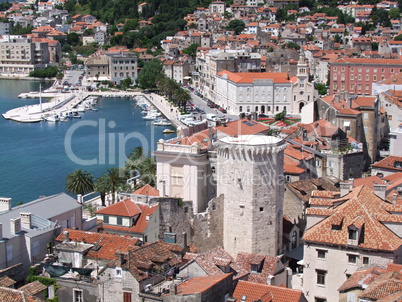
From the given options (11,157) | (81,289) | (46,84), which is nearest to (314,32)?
(46,84)

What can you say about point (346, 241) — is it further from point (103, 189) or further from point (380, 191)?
point (103, 189)

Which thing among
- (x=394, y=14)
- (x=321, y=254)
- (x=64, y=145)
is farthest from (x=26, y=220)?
(x=394, y=14)

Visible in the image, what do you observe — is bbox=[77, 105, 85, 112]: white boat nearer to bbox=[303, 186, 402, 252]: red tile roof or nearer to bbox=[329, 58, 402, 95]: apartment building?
bbox=[329, 58, 402, 95]: apartment building

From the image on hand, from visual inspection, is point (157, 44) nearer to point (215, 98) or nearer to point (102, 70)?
point (102, 70)

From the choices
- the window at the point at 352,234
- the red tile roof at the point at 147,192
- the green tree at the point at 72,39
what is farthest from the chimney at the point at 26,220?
the green tree at the point at 72,39

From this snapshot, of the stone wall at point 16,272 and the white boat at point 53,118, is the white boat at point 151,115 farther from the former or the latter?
the stone wall at point 16,272
